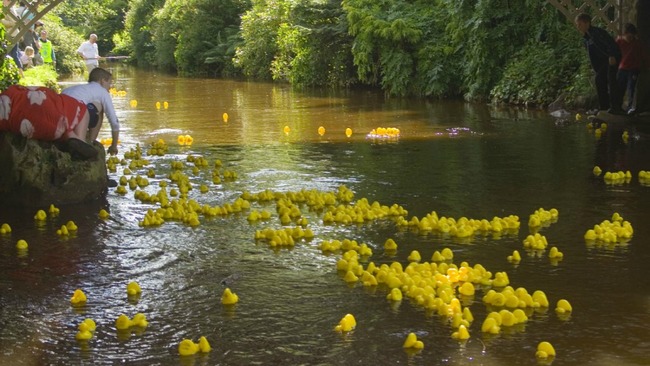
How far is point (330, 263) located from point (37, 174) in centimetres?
402

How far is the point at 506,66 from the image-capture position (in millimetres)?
21969

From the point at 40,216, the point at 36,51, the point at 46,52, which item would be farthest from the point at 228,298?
the point at 46,52

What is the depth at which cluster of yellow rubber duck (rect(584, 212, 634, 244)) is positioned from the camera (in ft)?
26.2

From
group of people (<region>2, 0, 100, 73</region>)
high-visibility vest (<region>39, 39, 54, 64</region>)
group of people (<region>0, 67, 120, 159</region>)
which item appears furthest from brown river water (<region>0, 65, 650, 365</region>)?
high-visibility vest (<region>39, 39, 54, 64</region>)

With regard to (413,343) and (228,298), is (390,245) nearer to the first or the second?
(228,298)

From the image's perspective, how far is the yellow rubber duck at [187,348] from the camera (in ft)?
17.7

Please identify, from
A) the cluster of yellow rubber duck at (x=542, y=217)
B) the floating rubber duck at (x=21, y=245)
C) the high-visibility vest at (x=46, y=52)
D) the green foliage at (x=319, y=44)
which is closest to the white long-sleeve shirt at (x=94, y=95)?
the floating rubber duck at (x=21, y=245)

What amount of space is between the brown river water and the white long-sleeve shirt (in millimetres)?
965

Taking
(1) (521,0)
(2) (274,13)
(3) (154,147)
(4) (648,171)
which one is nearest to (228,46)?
(2) (274,13)

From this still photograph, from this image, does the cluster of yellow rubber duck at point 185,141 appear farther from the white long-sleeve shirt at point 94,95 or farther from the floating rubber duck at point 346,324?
the floating rubber duck at point 346,324

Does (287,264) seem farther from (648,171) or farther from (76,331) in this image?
(648,171)

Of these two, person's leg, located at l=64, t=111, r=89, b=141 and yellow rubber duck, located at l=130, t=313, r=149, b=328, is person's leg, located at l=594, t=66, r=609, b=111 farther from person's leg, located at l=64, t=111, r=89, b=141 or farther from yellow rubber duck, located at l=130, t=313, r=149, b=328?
yellow rubber duck, located at l=130, t=313, r=149, b=328

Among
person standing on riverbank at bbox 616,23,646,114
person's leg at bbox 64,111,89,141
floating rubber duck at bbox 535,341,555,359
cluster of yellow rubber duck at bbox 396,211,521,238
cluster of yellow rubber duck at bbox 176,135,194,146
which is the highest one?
person standing on riverbank at bbox 616,23,646,114

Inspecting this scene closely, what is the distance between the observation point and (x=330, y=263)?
7.46 metres
